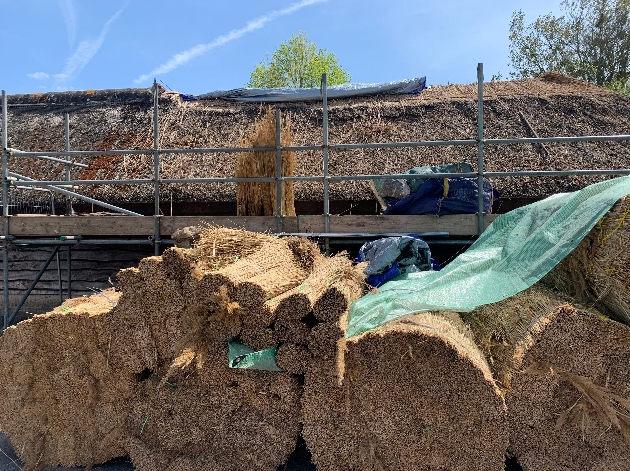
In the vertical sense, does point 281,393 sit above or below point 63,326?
below

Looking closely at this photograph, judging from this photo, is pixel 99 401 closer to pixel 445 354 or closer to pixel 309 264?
pixel 309 264

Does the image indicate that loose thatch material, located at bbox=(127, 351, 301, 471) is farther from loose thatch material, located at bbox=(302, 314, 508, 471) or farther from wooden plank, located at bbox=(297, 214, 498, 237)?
wooden plank, located at bbox=(297, 214, 498, 237)

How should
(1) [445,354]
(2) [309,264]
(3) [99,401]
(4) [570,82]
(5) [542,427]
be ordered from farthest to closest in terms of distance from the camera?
1. (4) [570,82]
2. (2) [309,264]
3. (3) [99,401]
4. (5) [542,427]
5. (1) [445,354]

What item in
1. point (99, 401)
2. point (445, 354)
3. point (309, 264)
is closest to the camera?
point (445, 354)

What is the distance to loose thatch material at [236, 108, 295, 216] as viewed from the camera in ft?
18.2

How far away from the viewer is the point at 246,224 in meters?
5.42

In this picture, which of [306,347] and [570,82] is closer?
[306,347]

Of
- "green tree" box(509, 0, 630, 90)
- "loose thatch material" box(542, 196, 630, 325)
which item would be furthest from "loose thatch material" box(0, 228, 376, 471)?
"green tree" box(509, 0, 630, 90)

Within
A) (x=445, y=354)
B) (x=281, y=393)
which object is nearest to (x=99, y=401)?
(x=281, y=393)

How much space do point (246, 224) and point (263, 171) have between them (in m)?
0.68

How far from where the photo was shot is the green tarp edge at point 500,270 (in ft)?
10.8

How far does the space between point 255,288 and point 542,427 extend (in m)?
2.17

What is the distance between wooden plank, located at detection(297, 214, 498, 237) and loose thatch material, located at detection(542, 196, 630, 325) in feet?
4.72

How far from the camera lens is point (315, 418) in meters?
3.25
